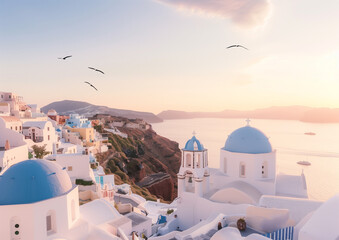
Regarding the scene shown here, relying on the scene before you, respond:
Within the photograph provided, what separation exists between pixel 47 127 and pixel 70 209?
672 inches

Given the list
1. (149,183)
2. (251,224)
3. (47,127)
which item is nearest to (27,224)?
(251,224)

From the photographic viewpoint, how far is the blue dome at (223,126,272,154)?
14156 mm

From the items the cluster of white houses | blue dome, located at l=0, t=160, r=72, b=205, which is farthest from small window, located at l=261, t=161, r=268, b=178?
blue dome, located at l=0, t=160, r=72, b=205

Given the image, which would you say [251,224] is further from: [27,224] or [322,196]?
[322,196]

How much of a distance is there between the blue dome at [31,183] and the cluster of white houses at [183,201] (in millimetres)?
Result: 28

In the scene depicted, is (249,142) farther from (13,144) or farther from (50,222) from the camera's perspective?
(13,144)

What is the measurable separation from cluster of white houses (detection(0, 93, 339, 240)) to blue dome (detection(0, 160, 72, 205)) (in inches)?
1.1

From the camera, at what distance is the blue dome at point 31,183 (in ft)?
22.3

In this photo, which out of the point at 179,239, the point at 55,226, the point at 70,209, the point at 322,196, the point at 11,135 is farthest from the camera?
the point at 322,196

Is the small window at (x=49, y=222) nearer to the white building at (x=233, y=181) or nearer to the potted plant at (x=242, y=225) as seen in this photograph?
the potted plant at (x=242, y=225)

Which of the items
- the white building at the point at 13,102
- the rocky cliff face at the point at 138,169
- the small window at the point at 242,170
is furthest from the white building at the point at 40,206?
the white building at the point at 13,102

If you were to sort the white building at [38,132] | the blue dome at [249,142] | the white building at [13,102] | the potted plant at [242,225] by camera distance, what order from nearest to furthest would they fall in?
1. the potted plant at [242,225]
2. the blue dome at [249,142]
3. the white building at [38,132]
4. the white building at [13,102]

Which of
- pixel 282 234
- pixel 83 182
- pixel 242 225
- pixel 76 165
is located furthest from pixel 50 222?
pixel 76 165

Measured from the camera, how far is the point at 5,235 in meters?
6.57
